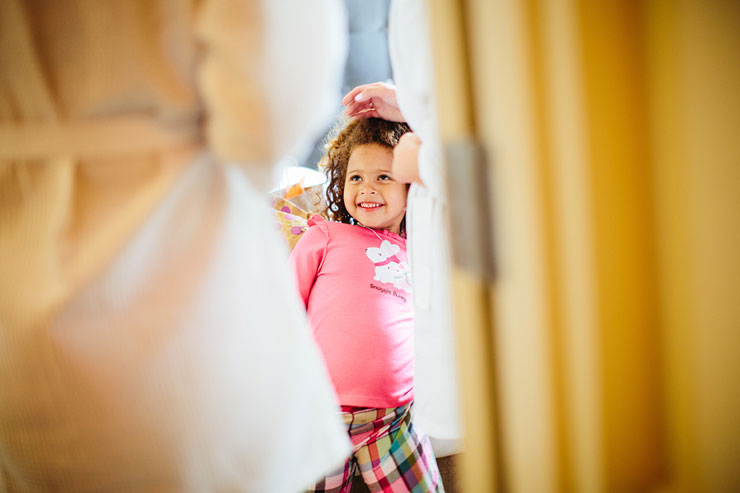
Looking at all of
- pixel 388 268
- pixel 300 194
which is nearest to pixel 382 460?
pixel 388 268

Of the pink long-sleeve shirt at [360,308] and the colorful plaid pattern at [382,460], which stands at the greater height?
the pink long-sleeve shirt at [360,308]

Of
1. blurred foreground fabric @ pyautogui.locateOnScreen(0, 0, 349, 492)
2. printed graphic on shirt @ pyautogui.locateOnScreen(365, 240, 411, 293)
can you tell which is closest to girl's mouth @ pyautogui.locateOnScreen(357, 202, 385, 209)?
printed graphic on shirt @ pyautogui.locateOnScreen(365, 240, 411, 293)

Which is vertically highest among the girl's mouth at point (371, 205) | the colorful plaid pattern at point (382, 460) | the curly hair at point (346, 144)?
the curly hair at point (346, 144)

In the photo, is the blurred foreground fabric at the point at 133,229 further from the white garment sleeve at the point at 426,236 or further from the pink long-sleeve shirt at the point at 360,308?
the pink long-sleeve shirt at the point at 360,308

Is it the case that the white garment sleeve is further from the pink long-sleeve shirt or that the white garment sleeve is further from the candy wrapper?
the candy wrapper

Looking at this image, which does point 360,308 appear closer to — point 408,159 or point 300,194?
point 408,159

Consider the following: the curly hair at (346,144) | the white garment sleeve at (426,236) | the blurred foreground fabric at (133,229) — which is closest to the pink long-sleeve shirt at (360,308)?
the curly hair at (346,144)

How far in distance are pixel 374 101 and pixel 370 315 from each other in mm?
490

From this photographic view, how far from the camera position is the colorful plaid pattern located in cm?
112

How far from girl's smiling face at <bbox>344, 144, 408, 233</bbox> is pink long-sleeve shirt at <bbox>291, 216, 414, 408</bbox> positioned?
0.05 metres

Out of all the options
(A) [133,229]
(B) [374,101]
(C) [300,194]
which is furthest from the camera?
(C) [300,194]

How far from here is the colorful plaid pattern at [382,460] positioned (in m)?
1.12

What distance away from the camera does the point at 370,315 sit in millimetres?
1199

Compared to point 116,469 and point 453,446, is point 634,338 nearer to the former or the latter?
point 116,469
